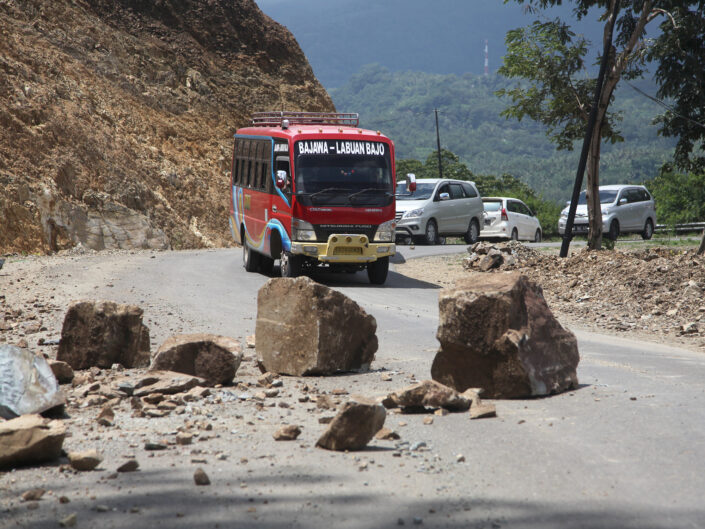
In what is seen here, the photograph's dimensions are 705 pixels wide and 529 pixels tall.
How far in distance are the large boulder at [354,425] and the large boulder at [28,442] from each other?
1.55 meters

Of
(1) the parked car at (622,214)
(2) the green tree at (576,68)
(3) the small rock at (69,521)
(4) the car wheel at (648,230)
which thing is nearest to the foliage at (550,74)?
(2) the green tree at (576,68)

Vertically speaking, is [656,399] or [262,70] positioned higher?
[262,70]

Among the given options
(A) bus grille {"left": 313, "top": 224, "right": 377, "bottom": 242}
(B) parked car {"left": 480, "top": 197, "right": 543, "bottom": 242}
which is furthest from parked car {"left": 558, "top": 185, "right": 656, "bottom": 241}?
(A) bus grille {"left": 313, "top": 224, "right": 377, "bottom": 242}

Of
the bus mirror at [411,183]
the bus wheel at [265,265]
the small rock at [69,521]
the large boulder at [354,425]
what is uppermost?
the bus mirror at [411,183]

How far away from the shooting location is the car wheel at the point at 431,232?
2711 cm

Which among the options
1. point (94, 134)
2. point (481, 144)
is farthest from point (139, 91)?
point (481, 144)

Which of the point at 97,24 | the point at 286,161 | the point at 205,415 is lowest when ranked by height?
the point at 205,415

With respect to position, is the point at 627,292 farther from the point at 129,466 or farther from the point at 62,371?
the point at 129,466

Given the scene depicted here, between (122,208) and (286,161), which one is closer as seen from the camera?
(286,161)

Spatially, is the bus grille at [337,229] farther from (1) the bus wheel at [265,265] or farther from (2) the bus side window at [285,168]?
(1) the bus wheel at [265,265]

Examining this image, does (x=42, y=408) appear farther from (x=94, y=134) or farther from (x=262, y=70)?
(x=262, y=70)

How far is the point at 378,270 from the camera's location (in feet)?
55.0

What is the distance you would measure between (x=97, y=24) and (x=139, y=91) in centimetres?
423

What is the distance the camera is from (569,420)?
5.87m
